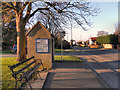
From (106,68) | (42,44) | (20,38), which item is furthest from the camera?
(20,38)

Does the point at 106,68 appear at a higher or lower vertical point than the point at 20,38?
lower

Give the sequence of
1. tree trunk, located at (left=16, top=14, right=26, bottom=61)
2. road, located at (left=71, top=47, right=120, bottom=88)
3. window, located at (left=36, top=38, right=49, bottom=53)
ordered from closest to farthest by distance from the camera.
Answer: road, located at (left=71, top=47, right=120, bottom=88), window, located at (left=36, top=38, right=49, bottom=53), tree trunk, located at (left=16, top=14, right=26, bottom=61)

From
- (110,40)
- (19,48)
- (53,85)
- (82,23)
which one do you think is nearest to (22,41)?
(19,48)

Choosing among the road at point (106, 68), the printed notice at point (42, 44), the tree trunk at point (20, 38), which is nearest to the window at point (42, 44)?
the printed notice at point (42, 44)

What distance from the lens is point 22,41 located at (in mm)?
11070

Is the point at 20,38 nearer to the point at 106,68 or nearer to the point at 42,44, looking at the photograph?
the point at 42,44

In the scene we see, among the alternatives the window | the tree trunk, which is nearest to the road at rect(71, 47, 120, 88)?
the window

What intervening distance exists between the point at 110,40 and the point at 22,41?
33274mm

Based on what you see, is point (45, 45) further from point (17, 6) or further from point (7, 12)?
point (7, 12)

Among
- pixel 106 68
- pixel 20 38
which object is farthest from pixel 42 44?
pixel 106 68

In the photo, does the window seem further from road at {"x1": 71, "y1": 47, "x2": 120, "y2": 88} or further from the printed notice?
road at {"x1": 71, "y1": 47, "x2": 120, "y2": 88}

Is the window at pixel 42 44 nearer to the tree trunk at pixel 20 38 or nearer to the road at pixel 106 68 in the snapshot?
the tree trunk at pixel 20 38

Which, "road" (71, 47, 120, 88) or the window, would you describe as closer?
"road" (71, 47, 120, 88)

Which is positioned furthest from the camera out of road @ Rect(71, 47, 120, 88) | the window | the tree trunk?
the tree trunk
